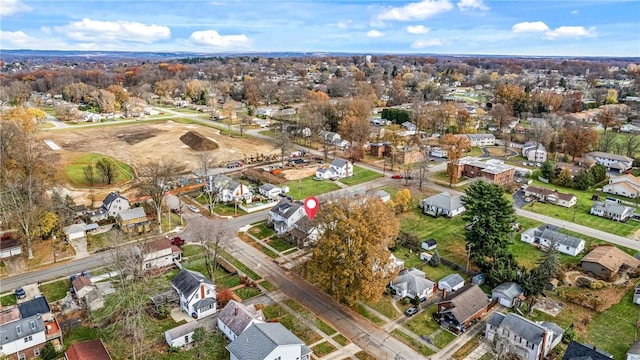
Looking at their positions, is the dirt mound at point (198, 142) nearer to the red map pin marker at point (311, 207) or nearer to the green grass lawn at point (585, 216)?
the red map pin marker at point (311, 207)

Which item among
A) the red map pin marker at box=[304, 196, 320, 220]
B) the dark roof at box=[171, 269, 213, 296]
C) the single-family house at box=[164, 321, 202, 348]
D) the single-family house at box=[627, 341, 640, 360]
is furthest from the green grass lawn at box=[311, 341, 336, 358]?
the single-family house at box=[627, 341, 640, 360]

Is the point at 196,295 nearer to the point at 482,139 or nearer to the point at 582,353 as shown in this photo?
the point at 582,353

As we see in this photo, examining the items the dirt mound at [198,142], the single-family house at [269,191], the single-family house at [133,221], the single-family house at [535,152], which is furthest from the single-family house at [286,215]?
the single-family house at [535,152]

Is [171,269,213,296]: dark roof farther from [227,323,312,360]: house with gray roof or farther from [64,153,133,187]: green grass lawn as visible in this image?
[64,153,133,187]: green grass lawn

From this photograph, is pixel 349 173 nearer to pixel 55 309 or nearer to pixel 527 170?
pixel 527 170

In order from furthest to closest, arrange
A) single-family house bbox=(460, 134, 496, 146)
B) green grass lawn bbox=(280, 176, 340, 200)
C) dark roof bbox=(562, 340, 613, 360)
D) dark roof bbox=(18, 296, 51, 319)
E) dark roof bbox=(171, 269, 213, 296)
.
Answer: single-family house bbox=(460, 134, 496, 146) < green grass lawn bbox=(280, 176, 340, 200) < dark roof bbox=(171, 269, 213, 296) < dark roof bbox=(18, 296, 51, 319) < dark roof bbox=(562, 340, 613, 360)

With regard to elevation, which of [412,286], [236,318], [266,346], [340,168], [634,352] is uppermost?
[340,168]

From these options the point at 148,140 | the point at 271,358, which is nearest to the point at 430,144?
the point at 148,140

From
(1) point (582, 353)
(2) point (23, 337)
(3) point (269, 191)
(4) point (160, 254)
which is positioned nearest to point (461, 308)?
(1) point (582, 353)
